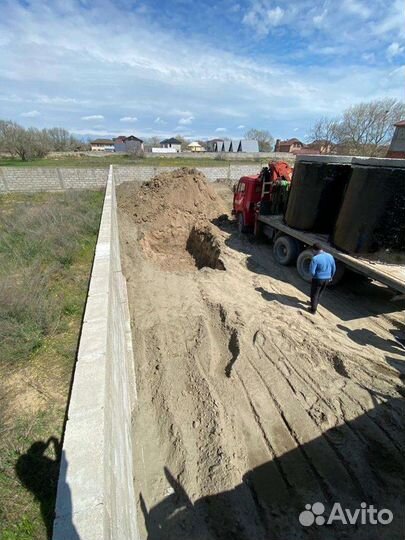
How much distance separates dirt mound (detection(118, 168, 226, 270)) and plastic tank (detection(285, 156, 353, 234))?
9.63 ft

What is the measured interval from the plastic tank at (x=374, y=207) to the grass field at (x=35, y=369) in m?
5.60

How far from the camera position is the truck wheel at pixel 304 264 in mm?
7647

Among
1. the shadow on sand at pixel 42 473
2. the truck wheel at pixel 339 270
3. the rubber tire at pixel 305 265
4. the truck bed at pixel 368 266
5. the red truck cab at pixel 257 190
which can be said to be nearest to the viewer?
the shadow on sand at pixel 42 473

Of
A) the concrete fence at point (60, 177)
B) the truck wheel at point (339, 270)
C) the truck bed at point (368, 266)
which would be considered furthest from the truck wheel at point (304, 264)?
the concrete fence at point (60, 177)

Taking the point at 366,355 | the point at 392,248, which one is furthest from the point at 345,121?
the point at 366,355

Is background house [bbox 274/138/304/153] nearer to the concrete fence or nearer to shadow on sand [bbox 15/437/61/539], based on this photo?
the concrete fence

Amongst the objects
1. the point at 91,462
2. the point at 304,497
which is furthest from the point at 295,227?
the point at 91,462

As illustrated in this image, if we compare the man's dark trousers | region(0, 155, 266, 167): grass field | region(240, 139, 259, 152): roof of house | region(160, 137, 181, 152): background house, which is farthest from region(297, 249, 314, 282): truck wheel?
region(160, 137, 181, 152): background house

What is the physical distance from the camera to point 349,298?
6914 mm

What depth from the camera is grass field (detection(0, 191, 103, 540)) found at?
175 cm

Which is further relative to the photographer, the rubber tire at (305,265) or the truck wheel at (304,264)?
the truck wheel at (304,264)

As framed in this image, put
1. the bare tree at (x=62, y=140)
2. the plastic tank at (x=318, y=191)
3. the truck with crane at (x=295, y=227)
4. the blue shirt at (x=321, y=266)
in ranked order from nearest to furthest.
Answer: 1. the truck with crane at (x=295, y=227)
2. the blue shirt at (x=321, y=266)
3. the plastic tank at (x=318, y=191)
4. the bare tree at (x=62, y=140)

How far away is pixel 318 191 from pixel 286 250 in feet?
6.45

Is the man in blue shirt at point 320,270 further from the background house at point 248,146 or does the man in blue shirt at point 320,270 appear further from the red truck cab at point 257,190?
the background house at point 248,146
